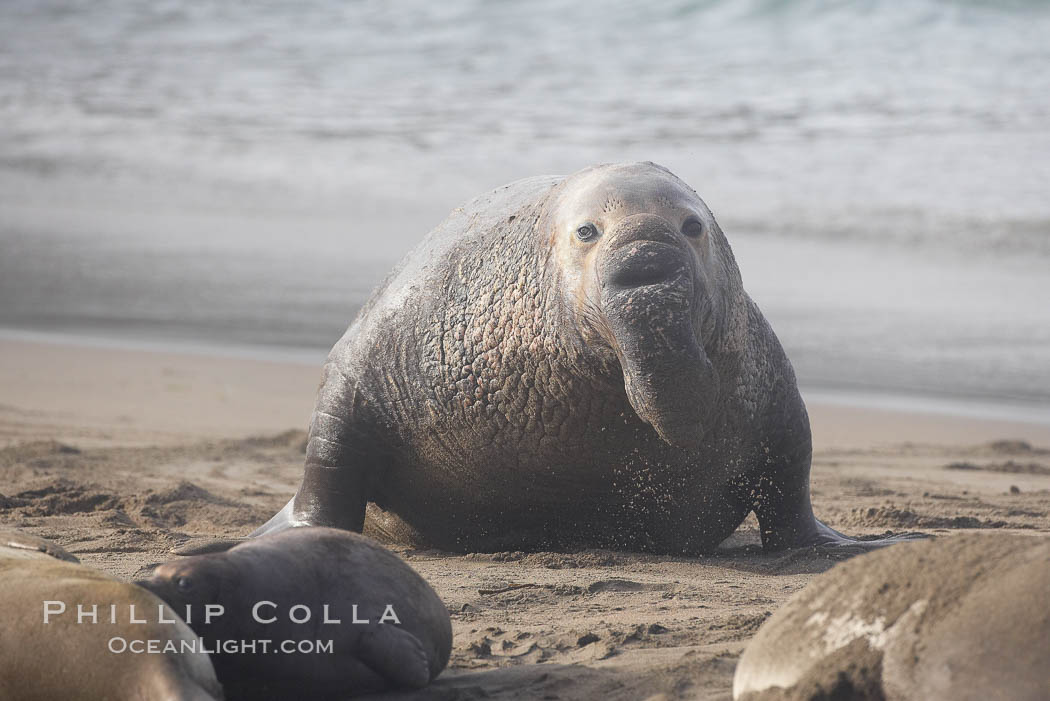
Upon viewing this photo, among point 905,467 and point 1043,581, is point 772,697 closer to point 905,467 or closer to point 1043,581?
point 1043,581

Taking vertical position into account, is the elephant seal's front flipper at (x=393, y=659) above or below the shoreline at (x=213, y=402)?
above

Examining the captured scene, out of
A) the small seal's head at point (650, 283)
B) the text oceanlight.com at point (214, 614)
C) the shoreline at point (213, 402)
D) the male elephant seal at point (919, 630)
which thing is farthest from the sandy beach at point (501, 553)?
the small seal's head at point (650, 283)

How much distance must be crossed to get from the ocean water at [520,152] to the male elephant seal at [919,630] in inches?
271

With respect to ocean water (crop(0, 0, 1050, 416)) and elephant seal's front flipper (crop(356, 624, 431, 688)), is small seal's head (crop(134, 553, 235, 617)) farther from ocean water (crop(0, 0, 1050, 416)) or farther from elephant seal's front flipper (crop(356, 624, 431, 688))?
ocean water (crop(0, 0, 1050, 416))

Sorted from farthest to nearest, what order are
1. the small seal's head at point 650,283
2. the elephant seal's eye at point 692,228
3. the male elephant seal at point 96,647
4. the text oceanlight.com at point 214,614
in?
the elephant seal's eye at point 692,228
the small seal's head at point 650,283
the text oceanlight.com at point 214,614
the male elephant seal at point 96,647

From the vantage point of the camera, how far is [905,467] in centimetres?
777

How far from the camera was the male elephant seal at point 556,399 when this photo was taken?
4.47 meters

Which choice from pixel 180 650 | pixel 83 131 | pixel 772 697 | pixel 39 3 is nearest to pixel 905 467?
pixel 772 697

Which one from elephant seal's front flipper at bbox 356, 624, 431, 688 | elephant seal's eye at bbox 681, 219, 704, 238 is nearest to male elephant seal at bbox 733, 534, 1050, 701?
elephant seal's front flipper at bbox 356, 624, 431, 688

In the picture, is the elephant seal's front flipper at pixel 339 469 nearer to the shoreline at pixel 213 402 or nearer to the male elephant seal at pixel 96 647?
the male elephant seal at pixel 96 647

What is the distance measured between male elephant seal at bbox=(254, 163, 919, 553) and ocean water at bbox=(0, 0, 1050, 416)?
4.75 meters

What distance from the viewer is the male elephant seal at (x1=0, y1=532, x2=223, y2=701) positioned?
2.70 meters

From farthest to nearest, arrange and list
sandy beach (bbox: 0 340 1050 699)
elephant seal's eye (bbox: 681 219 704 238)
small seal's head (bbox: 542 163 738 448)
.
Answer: elephant seal's eye (bbox: 681 219 704 238)
small seal's head (bbox: 542 163 738 448)
sandy beach (bbox: 0 340 1050 699)

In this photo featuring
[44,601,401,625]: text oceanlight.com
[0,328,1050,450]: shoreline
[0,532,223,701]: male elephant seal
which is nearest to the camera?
[0,532,223,701]: male elephant seal
